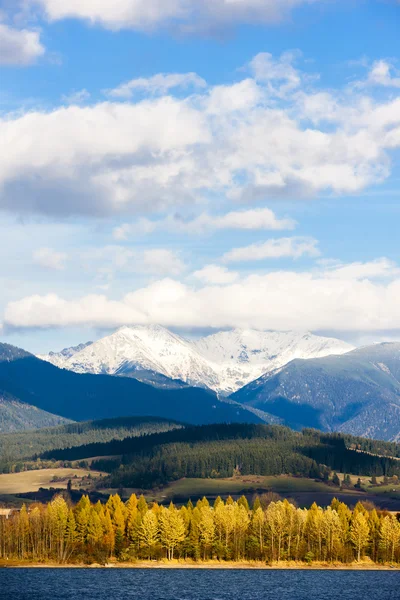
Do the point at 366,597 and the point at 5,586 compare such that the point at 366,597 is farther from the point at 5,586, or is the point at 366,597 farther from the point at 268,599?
the point at 5,586

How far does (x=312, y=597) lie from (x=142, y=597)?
1424 inches

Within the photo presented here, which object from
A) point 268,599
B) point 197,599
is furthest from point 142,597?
point 268,599

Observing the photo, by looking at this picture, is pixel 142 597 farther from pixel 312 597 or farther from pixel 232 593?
pixel 312 597

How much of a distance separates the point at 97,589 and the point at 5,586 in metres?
20.1

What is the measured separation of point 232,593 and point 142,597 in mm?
21768

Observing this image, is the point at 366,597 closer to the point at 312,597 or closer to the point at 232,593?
the point at 312,597

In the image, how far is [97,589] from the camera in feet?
652

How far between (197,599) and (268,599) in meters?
15.0

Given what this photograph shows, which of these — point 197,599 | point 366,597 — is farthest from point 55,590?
point 366,597

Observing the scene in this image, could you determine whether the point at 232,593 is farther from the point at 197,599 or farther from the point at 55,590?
the point at 55,590

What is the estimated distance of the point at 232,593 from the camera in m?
199

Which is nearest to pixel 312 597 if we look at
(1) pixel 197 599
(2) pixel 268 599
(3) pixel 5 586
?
(2) pixel 268 599

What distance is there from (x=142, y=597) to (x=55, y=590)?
19.6 m

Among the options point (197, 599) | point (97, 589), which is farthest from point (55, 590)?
point (197, 599)
